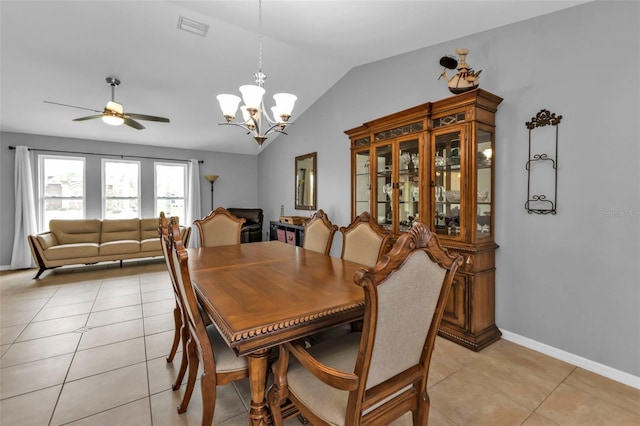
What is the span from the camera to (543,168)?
7.50 ft

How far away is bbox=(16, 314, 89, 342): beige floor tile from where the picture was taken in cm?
260

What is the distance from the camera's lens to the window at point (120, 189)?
571 centimetres

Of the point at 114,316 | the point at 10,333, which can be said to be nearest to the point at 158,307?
the point at 114,316

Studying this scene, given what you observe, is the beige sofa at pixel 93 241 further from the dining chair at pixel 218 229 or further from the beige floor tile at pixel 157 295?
the dining chair at pixel 218 229

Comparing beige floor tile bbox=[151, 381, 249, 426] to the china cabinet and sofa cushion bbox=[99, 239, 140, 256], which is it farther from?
sofa cushion bbox=[99, 239, 140, 256]

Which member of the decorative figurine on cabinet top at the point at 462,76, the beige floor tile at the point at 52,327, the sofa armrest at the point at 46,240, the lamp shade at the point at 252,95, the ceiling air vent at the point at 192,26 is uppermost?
the ceiling air vent at the point at 192,26

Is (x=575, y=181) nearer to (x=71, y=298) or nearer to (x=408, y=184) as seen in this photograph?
(x=408, y=184)

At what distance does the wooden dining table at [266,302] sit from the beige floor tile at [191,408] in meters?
0.53

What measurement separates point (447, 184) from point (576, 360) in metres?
1.61

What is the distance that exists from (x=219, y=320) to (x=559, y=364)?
2.49 meters

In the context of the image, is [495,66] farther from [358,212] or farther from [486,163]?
[358,212]

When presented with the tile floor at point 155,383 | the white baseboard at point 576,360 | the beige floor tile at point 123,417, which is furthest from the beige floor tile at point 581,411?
the beige floor tile at point 123,417

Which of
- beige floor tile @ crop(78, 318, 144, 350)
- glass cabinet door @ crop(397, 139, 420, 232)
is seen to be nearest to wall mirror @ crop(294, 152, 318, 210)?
glass cabinet door @ crop(397, 139, 420, 232)

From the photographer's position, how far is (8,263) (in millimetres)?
4934
